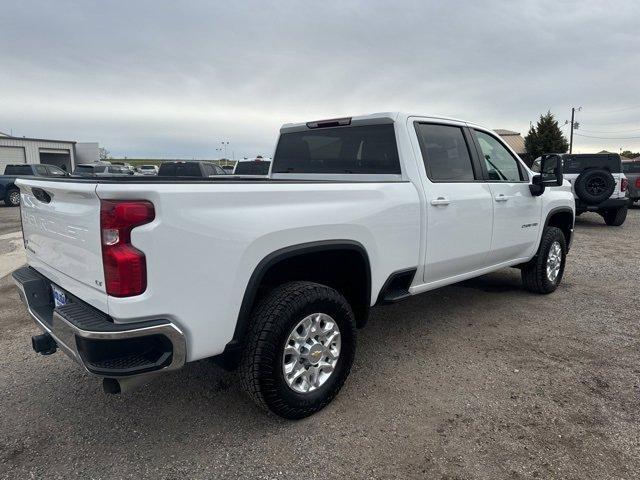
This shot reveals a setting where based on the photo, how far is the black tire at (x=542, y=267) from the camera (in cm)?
514

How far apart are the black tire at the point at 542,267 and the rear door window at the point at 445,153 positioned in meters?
1.69

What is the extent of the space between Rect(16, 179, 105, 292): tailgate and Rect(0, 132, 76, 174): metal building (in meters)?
37.3

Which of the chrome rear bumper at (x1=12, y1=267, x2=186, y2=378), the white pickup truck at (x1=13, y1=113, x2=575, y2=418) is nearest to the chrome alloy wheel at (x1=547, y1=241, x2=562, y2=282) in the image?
the white pickup truck at (x1=13, y1=113, x2=575, y2=418)

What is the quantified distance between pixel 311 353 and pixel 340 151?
188cm

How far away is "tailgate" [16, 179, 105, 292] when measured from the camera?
2115mm

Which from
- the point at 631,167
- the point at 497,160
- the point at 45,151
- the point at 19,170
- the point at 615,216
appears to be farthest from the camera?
the point at 45,151

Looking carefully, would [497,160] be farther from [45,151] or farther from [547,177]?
[45,151]

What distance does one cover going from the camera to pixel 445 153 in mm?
3850

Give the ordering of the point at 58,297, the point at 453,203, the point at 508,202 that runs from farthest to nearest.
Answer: the point at 508,202 → the point at 453,203 → the point at 58,297

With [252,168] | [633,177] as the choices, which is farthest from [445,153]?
[633,177]

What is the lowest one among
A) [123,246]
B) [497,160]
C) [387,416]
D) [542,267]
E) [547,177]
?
[387,416]

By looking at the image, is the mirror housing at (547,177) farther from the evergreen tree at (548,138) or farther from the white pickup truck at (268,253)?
the evergreen tree at (548,138)

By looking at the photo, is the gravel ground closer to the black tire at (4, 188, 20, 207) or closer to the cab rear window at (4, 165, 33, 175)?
the black tire at (4, 188, 20, 207)

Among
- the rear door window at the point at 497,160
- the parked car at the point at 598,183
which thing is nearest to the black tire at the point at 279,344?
the rear door window at the point at 497,160
